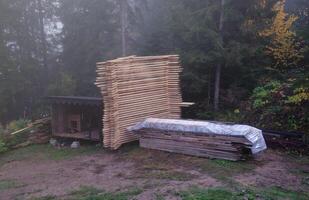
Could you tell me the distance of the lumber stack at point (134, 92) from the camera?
41.4ft

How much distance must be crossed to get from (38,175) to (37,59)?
16267 millimetres

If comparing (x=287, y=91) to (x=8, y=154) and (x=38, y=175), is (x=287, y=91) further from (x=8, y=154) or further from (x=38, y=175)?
(x=8, y=154)

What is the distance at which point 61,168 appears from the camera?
11344 millimetres

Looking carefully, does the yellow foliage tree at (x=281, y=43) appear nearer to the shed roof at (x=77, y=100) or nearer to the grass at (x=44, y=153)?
the shed roof at (x=77, y=100)

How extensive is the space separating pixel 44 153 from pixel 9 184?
3.77 metres

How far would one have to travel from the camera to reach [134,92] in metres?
13.2

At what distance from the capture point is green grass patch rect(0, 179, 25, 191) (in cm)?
974

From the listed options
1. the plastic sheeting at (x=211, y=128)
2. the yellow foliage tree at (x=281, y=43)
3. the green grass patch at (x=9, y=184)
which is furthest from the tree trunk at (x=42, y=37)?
the green grass patch at (x=9, y=184)

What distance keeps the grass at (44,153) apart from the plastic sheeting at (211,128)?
227 centimetres

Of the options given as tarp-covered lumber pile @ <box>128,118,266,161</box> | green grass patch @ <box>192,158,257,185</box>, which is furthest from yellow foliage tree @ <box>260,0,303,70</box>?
green grass patch @ <box>192,158,257,185</box>

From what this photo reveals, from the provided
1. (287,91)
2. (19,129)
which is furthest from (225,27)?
(19,129)

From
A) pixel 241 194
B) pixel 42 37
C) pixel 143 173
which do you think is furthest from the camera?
pixel 42 37

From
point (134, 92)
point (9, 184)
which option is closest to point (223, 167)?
point (134, 92)

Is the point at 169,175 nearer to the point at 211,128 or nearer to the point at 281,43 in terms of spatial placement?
the point at 211,128
